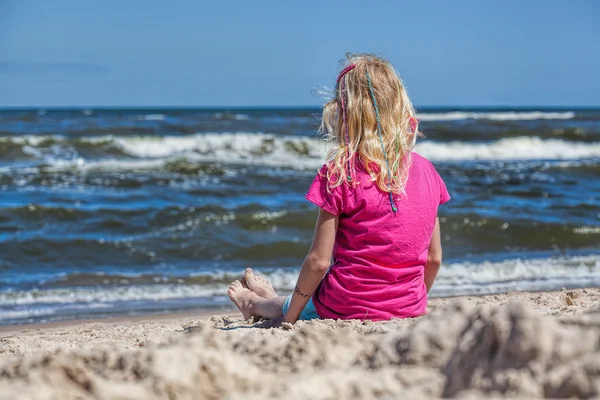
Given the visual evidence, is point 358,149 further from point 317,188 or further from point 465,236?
point 465,236

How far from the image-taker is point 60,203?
864cm

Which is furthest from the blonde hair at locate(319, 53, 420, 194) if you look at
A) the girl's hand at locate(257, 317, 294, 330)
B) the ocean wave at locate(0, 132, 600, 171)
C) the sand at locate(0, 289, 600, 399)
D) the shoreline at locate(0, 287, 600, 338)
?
the ocean wave at locate(0, 132, 600, 171)

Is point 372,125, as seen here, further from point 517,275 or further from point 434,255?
point 517,275

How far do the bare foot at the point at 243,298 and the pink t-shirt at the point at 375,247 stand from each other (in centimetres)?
63

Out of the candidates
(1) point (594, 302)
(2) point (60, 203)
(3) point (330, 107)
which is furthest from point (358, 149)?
(2) point (60, 203)

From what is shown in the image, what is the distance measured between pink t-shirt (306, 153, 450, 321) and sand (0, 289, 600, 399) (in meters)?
1.04

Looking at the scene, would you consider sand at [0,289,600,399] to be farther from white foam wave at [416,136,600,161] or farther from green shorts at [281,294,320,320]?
white foam wave at [416,136,600,161]

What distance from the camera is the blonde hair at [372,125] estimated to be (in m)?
3.10

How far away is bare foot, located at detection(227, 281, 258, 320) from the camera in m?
3.81

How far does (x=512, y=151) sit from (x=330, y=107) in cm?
1643

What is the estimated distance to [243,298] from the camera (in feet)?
12.6

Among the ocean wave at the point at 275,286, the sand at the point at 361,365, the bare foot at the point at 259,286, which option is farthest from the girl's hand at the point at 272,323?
the ocean wave at the point at 275,286
